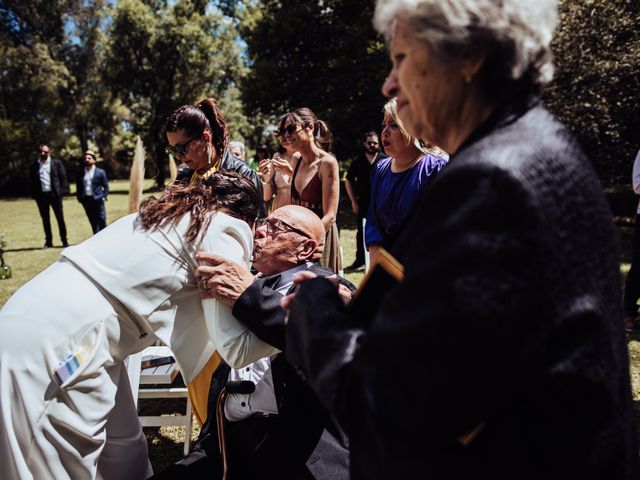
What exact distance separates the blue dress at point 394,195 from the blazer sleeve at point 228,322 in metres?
1.82

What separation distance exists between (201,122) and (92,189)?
8203 mm

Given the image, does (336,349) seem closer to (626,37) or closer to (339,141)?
(626,37)

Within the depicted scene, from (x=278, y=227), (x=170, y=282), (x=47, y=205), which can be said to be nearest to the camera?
(x=170, y=282)

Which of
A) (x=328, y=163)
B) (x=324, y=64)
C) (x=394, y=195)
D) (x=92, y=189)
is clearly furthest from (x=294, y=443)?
(x=324, y=64)

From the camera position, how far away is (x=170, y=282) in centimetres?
176

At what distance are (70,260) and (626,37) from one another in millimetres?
13695

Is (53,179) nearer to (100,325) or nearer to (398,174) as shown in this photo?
(398,174)

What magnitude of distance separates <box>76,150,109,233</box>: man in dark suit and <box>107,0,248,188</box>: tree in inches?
743

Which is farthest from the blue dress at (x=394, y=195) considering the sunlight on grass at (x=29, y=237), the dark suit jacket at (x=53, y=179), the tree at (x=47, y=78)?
the tree at (x=47, y=78)

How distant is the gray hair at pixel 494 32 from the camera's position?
2.93ft

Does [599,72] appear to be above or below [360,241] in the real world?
above

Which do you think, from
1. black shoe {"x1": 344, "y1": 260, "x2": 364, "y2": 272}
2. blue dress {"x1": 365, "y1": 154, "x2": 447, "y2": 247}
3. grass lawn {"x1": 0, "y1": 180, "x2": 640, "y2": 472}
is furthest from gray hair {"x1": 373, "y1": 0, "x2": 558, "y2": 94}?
black shoe {"x1": 344, "y1": 260, "x2": 364, "y2": 272}

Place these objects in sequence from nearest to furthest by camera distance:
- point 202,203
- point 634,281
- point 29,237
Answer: point 202,203, point 634,281, point 29,237

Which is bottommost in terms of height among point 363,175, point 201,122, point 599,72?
point 363,175
